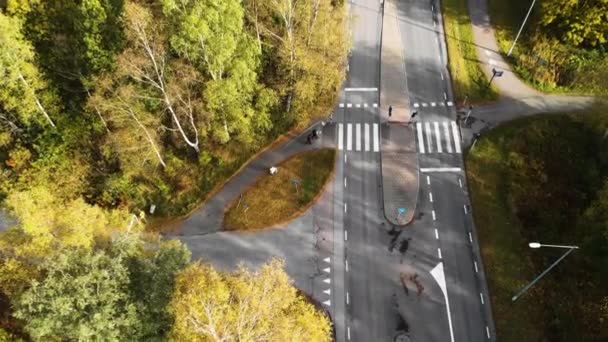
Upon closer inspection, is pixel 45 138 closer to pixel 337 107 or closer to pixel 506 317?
pixel 337 107

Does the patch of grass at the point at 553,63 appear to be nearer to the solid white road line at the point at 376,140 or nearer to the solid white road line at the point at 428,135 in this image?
the solid white road line at the point at 428,135

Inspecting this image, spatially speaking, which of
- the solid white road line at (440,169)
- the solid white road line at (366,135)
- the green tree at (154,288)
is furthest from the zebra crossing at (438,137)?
the green tree at (154,288)

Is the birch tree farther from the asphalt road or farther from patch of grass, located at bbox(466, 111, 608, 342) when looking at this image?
patch of grass, located at bbox(466, 111, 608, 342)

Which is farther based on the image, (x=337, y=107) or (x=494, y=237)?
(x=337, y=107)

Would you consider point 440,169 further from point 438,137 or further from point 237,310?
point 237,310

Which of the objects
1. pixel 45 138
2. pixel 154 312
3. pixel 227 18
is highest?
pixel 227 18

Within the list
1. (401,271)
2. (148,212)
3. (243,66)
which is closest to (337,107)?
(243,66)
